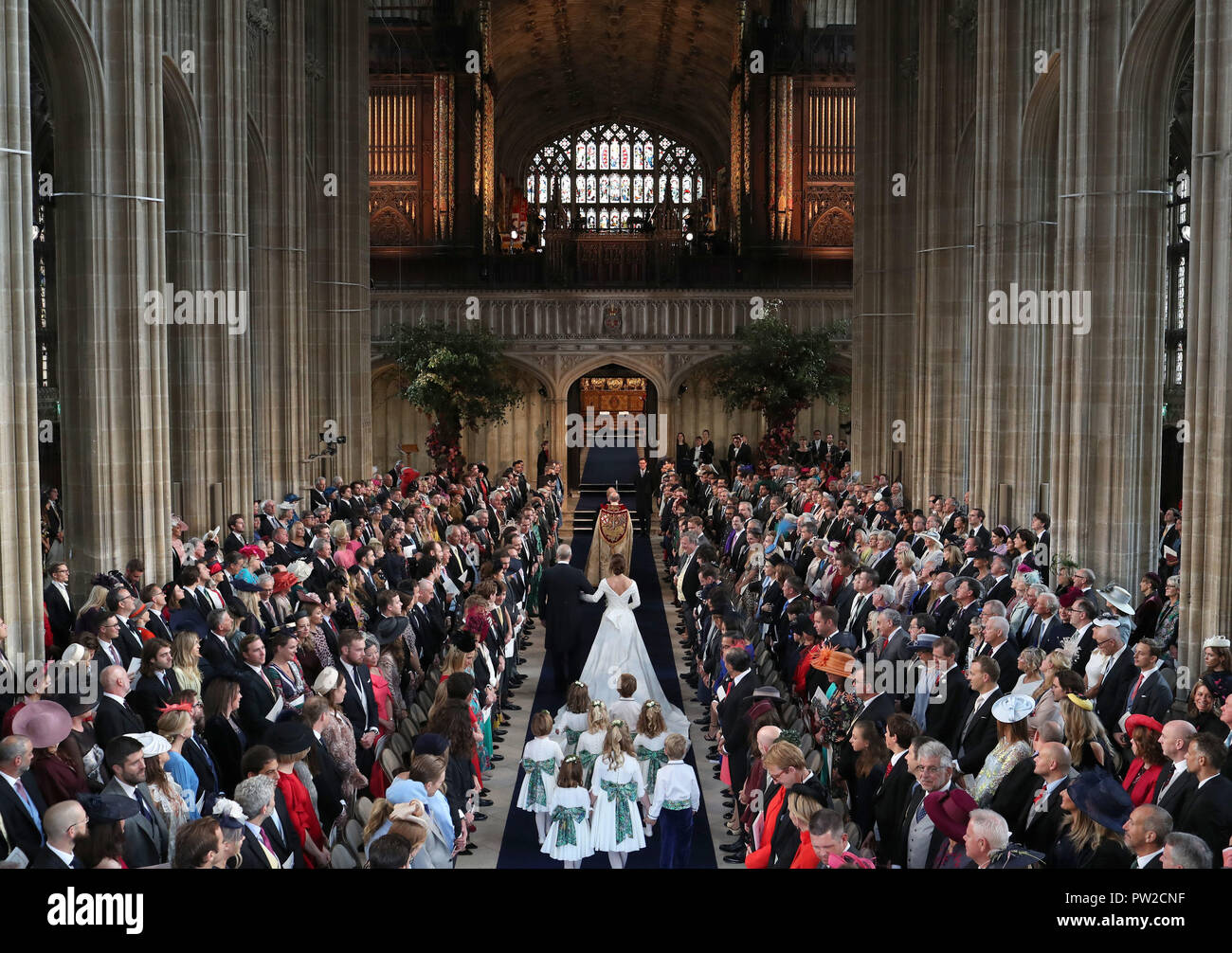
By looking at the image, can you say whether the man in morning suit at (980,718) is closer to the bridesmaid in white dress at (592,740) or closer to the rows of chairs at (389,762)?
the bridesmaid in white dress at (592,740)

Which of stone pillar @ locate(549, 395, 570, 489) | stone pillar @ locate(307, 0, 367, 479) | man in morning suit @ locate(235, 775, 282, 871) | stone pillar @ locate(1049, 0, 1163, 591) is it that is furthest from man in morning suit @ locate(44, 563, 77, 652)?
stone pillar @ locate(549, 395, 570, 489)

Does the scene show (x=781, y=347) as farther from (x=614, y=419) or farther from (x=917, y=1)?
(x=614, y=419)

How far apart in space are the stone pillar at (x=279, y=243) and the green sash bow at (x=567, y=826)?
44.1ft

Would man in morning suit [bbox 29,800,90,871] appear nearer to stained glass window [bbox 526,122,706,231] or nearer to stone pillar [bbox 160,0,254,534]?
stone pillar [bbox 160,0,254,534]

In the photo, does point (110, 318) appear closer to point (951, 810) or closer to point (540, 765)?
point (540, 765)

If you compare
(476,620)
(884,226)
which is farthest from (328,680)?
(884,226)

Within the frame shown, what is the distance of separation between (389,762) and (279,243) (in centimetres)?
1524

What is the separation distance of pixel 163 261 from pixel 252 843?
10172 millimetres

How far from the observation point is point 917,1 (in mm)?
23984

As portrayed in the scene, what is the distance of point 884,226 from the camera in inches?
999

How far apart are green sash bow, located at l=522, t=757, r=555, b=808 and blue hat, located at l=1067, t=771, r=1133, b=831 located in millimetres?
3589

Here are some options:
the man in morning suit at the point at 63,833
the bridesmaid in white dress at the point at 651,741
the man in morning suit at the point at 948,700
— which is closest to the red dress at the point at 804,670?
the man in morning suit at the point at 948,700

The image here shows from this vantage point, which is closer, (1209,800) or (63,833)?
(63,833)

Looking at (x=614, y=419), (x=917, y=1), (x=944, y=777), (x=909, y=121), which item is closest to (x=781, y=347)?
(x=909, y=121)
